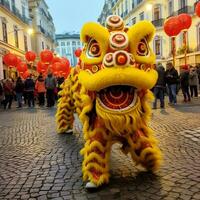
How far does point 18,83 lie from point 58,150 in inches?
428

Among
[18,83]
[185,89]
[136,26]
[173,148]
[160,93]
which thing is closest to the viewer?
[136,26]

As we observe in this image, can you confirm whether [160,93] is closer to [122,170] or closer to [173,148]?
[173,148]

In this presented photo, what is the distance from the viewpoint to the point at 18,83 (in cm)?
1633

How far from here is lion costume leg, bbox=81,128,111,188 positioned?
13.3 ft

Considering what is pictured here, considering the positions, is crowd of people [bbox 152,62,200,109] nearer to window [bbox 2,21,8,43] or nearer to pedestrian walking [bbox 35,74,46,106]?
pedestrian walking [bbox 35,74,46,106]

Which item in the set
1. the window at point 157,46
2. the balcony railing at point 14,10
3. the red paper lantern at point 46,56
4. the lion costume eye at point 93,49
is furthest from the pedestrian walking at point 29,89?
the window at point 157,46

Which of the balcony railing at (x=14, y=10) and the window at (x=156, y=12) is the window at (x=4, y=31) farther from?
the window at (x=156, y=12)

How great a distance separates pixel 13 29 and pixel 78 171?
105ft

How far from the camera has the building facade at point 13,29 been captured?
30094 mm

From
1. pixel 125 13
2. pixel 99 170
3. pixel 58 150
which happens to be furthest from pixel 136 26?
pixel 125 13

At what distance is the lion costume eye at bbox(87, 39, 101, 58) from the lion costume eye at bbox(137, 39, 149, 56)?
1.60 feet

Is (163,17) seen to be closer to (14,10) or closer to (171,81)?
(14,10)

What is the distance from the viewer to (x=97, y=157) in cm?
409

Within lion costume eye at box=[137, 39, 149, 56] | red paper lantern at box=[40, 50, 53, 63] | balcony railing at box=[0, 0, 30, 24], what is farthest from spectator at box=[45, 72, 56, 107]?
balcony railing at box=[0, 0, 30, 24]
